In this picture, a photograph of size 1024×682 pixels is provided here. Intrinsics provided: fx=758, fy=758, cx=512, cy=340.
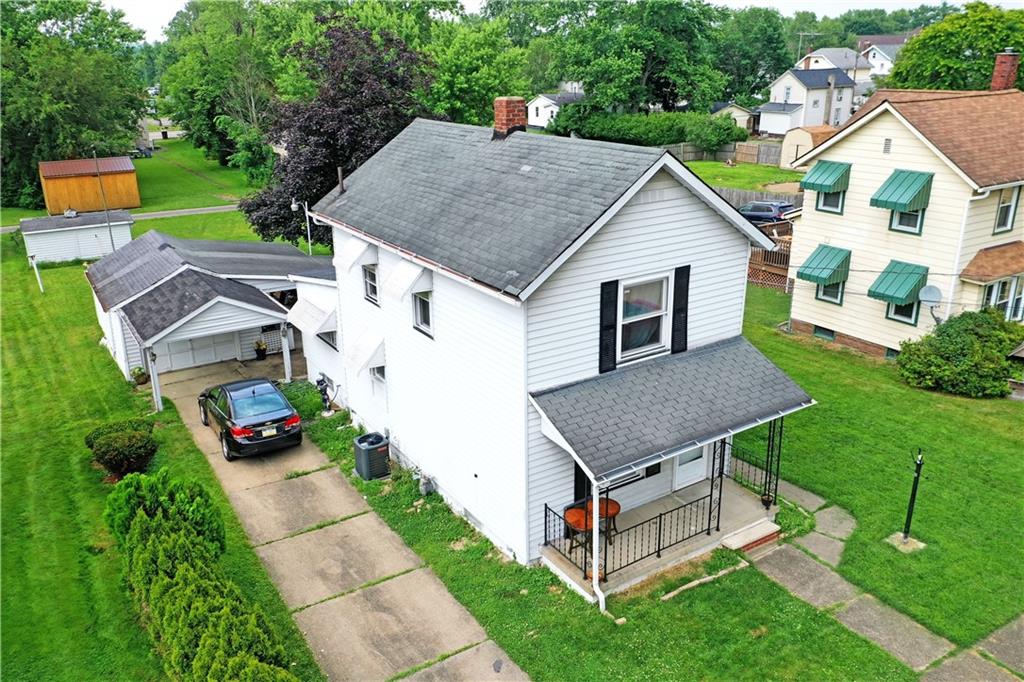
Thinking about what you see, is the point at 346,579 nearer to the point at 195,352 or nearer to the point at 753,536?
the point at 753,536

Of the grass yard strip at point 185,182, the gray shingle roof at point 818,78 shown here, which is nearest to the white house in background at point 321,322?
the grass yard strip at point 185,182

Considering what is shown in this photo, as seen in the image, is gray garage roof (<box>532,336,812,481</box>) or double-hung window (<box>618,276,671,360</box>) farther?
double-hung window (<box>618,276,671,360</box>)

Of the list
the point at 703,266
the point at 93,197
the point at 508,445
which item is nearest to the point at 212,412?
the point at 508,445

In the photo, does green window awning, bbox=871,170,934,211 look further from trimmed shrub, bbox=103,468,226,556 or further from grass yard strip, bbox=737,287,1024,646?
trimmed shrub, bbox=103,468,226,556

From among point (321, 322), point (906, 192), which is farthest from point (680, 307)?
point (906, 192)

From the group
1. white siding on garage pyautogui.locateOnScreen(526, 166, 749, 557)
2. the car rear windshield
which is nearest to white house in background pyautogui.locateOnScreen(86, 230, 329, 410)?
the car rear windshield

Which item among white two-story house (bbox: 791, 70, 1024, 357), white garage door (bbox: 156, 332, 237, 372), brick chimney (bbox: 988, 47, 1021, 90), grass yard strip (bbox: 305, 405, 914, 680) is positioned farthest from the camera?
brick chimney (bbox: 988, 47, 1021, 90)

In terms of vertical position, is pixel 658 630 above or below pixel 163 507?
below
